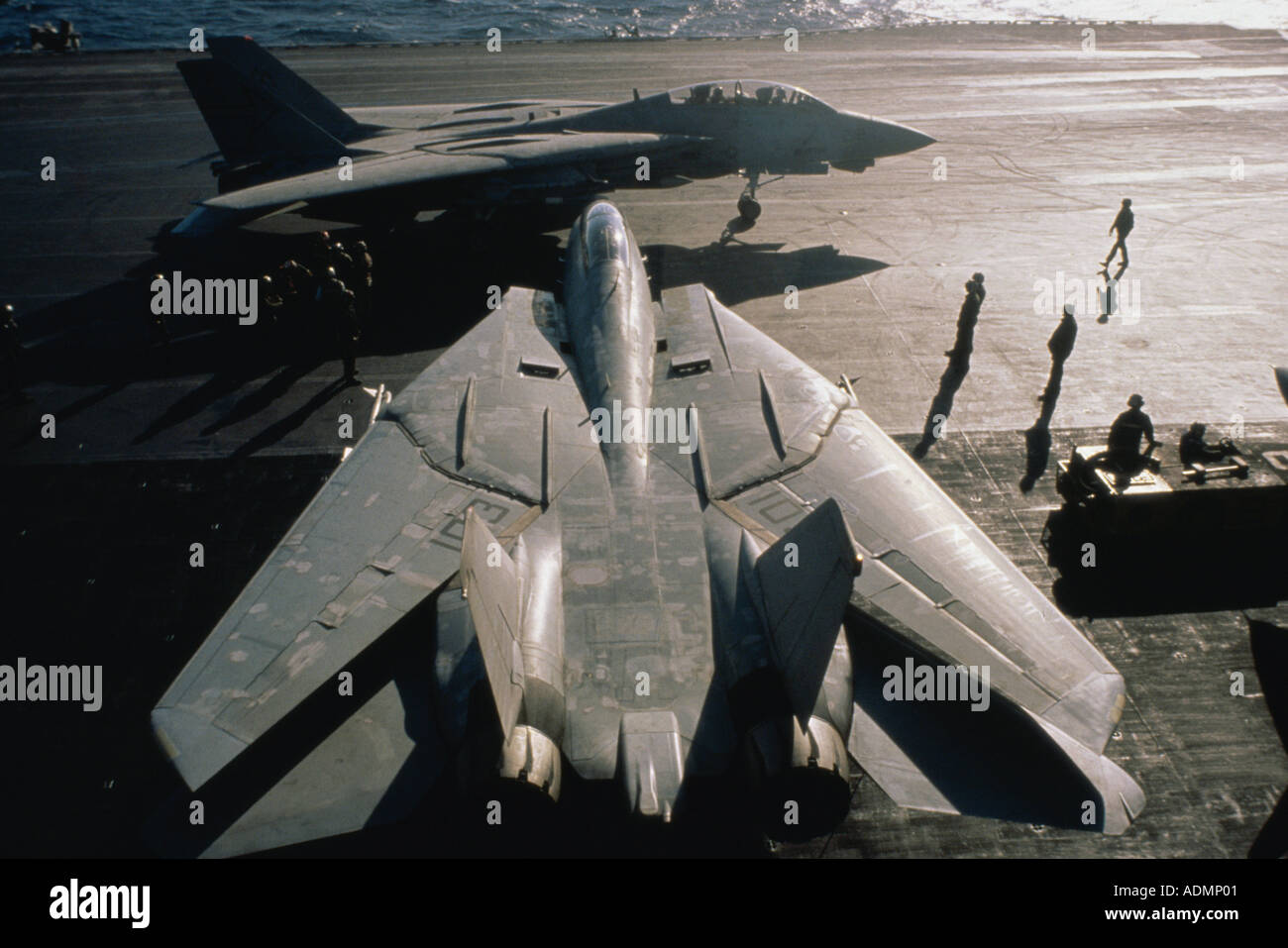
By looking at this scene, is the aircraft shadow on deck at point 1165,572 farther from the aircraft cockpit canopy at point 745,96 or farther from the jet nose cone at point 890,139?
the aircraft cockpit canopy at point 745,96

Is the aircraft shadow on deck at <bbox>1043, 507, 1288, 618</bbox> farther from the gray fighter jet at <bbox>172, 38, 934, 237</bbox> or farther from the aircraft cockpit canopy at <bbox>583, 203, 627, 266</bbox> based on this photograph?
the gray fighter jet at <bbox>172, 38, 934, 237</bbox>

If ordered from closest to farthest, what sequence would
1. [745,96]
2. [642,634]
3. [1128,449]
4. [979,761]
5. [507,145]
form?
[979,761]
[642,634]
[1128,449]
[507,145]
[745,96]

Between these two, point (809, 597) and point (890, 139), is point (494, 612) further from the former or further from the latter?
point (890, 139)

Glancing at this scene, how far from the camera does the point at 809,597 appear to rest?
25.5 feet

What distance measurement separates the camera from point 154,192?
27.7 meters

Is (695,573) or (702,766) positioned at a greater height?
(695,573)

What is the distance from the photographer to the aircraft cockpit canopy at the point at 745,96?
24438 mm

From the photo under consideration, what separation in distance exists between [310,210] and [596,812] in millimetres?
18591

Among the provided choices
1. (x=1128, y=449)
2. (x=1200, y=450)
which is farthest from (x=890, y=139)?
(x=1128, y=449)

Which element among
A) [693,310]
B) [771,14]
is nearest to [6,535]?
[693,310]

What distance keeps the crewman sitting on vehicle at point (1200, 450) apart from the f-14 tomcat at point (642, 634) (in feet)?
15.9

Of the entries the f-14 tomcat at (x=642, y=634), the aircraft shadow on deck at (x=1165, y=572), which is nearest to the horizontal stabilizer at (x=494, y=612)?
the f-14 tomcat at (x=642, y=634)

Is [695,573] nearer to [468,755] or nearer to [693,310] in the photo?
[468,755]

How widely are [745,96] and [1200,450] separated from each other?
619 inches
